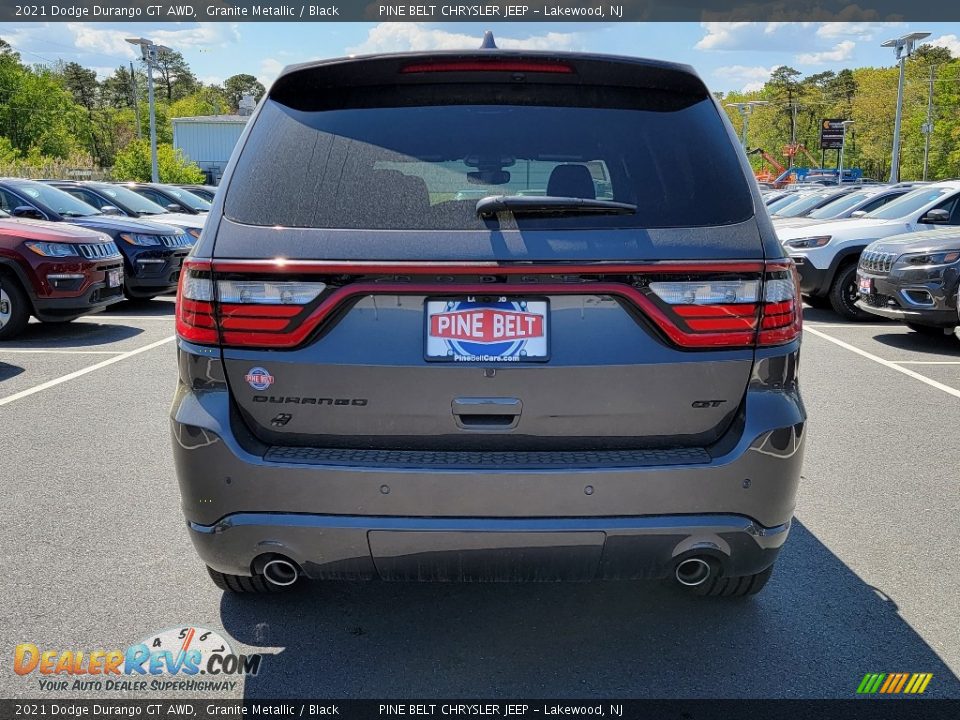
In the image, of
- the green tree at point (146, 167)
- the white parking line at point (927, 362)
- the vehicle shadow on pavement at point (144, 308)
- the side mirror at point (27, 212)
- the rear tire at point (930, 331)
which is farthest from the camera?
the green tree at point (146, 167)

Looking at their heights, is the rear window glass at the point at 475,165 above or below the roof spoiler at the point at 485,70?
below

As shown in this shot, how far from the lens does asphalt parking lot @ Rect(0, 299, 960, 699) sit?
2883 mm

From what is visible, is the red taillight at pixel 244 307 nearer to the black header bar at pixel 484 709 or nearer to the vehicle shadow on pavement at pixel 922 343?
the black header bar at pixel 484 709

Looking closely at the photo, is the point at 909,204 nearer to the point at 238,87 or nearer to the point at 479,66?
the point at 479,66

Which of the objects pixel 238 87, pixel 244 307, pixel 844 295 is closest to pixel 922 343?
pixel 844 295

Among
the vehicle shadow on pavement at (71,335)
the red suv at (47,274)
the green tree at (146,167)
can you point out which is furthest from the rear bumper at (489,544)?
the green tree at (146,167)

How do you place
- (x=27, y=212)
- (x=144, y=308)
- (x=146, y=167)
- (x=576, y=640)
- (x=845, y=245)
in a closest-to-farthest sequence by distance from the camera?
(x=576, y=640) < (x=27, y=212) < (x=845, y=245) < (x=144, y=308) < (x=146, y=167)

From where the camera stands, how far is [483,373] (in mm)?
2533

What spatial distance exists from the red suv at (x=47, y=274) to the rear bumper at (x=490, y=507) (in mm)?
7659

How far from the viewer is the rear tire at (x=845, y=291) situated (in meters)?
12.2

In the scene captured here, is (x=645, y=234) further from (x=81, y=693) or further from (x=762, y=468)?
(x=81, y=693)

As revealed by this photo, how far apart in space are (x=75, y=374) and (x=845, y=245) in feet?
31.0

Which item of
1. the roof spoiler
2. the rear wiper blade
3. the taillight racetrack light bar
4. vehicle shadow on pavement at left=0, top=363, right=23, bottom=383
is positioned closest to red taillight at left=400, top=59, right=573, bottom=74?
the roof spoiler

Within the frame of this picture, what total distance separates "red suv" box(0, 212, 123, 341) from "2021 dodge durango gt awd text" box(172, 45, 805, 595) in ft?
24.9
